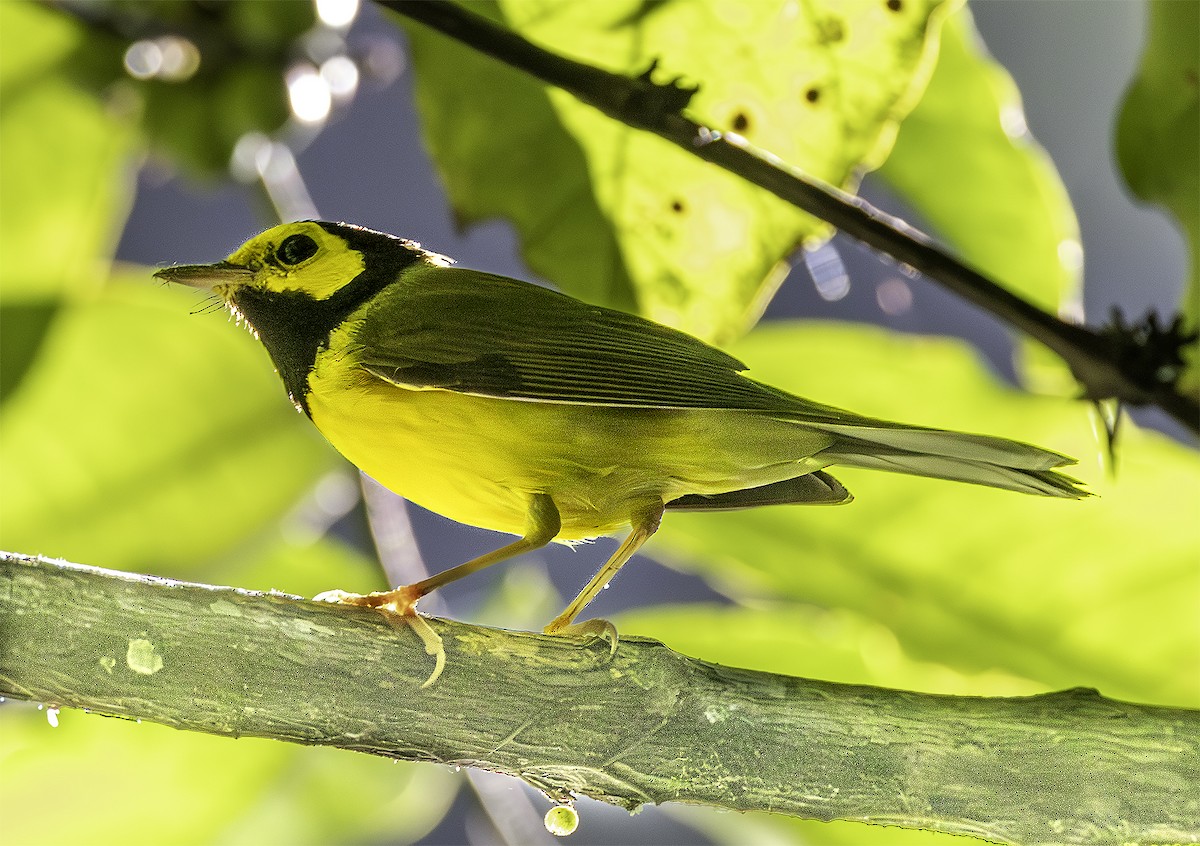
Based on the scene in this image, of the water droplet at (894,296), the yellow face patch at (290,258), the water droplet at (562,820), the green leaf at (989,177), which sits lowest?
the water droplet at (562,820)

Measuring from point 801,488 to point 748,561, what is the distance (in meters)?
0.29

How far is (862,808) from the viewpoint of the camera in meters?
0.70

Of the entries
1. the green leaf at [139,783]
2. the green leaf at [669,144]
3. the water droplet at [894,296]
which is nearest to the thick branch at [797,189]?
the green leaf at [669,144]

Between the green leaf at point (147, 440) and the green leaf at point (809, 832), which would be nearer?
the green leaf at point (809, 832)

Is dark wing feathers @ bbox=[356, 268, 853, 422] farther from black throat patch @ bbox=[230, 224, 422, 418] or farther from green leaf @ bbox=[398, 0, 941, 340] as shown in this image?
green leaf @ bbox=[398, 0, 941, 340]

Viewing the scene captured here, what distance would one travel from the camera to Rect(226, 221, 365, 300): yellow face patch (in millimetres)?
872

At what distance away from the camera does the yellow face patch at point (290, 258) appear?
34.3 inches

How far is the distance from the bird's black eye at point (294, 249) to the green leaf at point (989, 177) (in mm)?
623

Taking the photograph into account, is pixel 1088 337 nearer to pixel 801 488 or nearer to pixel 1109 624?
pixel 801 488

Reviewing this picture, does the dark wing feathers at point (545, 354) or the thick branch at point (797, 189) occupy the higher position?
the thick branch at point (797, 189)

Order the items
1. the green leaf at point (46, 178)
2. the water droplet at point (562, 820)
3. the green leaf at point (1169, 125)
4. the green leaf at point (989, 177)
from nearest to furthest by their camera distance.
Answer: the water droplet at point (562, 820) < the green leaf at point (1169, 125) < the green leaf at point (989, 177) < the green leaf at point (46, 178)

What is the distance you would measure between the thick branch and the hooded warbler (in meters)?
0.12

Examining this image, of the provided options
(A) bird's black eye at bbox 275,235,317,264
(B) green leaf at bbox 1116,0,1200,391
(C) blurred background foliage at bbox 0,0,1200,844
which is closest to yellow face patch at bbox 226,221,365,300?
(A) bird's black eye at bbox 275,235,317,264

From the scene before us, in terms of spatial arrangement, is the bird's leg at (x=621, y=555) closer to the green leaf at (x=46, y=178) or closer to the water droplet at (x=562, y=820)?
the water droplet at (x=562, y=820)
